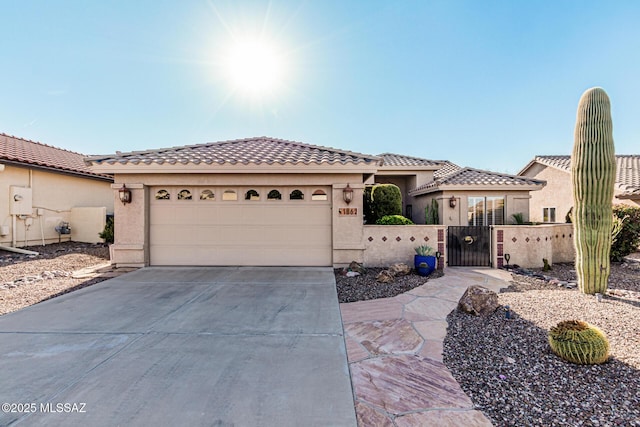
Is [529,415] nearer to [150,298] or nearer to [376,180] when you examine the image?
[150,298]

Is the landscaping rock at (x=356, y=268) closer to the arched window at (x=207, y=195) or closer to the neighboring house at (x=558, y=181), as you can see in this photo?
the arched window at (x=207, y=195)

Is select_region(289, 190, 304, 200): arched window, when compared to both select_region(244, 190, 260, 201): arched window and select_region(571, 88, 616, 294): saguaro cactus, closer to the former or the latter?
select_region(244, 190, 260, 201): arched window

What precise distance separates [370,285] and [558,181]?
1755cm

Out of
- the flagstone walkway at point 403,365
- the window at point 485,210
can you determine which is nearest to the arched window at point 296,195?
the flagstone walkway at point 403,365

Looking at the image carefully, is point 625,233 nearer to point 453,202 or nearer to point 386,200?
point 453,202

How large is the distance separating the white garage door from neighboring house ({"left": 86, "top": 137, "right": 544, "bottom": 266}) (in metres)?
0.03

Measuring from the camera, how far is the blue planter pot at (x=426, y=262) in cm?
775

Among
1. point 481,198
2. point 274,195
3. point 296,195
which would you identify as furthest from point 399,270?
point 481,198

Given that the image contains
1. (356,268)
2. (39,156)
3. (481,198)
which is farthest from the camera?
(39,156)

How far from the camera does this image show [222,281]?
6879mm

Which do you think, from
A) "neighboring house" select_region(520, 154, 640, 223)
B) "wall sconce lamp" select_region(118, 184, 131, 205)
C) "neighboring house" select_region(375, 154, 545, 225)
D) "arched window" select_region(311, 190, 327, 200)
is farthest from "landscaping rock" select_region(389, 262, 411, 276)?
"neighboring house" select_region(520, 154, 640, 223)

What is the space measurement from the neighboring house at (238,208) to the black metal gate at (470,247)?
3151 mm

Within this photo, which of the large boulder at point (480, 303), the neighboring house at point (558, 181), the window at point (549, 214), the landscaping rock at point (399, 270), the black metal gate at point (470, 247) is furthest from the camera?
the window at point (549, 214)

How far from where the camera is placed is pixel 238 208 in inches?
338
